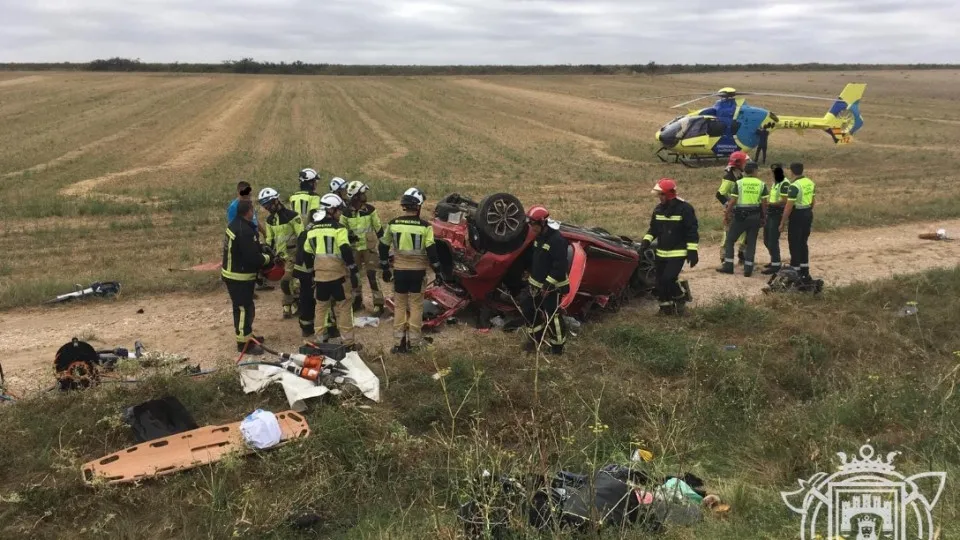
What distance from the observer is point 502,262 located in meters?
7.74

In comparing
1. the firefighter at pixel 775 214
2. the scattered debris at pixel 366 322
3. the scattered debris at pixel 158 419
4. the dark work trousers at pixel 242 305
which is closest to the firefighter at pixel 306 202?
the scattered debris at pixel 366 322

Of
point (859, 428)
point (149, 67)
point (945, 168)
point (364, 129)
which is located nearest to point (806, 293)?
point (859, 428)

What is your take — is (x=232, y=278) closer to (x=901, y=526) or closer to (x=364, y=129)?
(x=901, y=526)

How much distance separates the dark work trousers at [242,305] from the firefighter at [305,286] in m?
0.62

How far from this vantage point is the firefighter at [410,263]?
24.3 ft

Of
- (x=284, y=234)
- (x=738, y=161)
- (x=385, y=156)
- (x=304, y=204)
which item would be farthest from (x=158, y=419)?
(x=385, y=156)

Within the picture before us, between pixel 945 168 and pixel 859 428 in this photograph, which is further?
pixel 945 168

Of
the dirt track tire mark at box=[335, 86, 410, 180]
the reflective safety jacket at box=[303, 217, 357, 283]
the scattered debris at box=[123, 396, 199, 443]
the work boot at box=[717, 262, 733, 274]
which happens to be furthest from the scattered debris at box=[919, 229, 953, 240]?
the dirt track tire mark at box=[335, 86, 410, 180]

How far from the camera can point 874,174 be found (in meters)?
21.9

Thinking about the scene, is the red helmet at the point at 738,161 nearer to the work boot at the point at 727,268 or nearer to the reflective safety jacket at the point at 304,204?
the work boot at the point at 727,268

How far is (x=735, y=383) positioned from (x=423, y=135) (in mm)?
27978

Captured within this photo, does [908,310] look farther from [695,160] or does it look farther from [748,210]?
[695,160]

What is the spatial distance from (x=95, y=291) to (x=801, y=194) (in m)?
10.7

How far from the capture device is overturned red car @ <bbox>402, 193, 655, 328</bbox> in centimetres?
771
